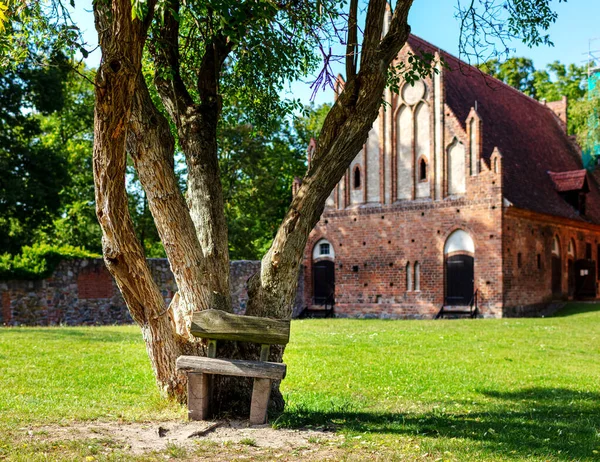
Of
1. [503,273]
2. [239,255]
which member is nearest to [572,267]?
[503,273]

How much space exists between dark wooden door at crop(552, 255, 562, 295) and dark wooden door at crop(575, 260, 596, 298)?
151 centimetres

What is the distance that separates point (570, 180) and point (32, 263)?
2097cm

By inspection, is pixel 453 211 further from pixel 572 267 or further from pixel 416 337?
pixel 416 337

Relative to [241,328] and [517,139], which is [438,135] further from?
[241,328]

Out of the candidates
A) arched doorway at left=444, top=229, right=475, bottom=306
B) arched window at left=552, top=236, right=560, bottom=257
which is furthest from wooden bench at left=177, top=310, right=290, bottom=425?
arched window at left=552, top=236, right=560, bottom=257

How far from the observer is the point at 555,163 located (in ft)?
103

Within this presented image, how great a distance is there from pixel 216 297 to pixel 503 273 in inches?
754

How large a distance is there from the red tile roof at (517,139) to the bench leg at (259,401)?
1916 cm

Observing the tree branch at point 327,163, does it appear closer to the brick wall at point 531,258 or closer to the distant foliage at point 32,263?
the distant foliage at point 32,263

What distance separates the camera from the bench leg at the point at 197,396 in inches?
265

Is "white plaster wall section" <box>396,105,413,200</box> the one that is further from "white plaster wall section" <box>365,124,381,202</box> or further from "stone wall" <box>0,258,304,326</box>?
"stone wall" <box>0,258,304,326</box>

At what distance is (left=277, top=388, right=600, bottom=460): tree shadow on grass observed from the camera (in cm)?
610

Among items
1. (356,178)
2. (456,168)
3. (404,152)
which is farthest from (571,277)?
(356,178)

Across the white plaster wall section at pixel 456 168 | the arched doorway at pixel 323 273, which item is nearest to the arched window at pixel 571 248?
the white plaster wall section at pixel 456 168
